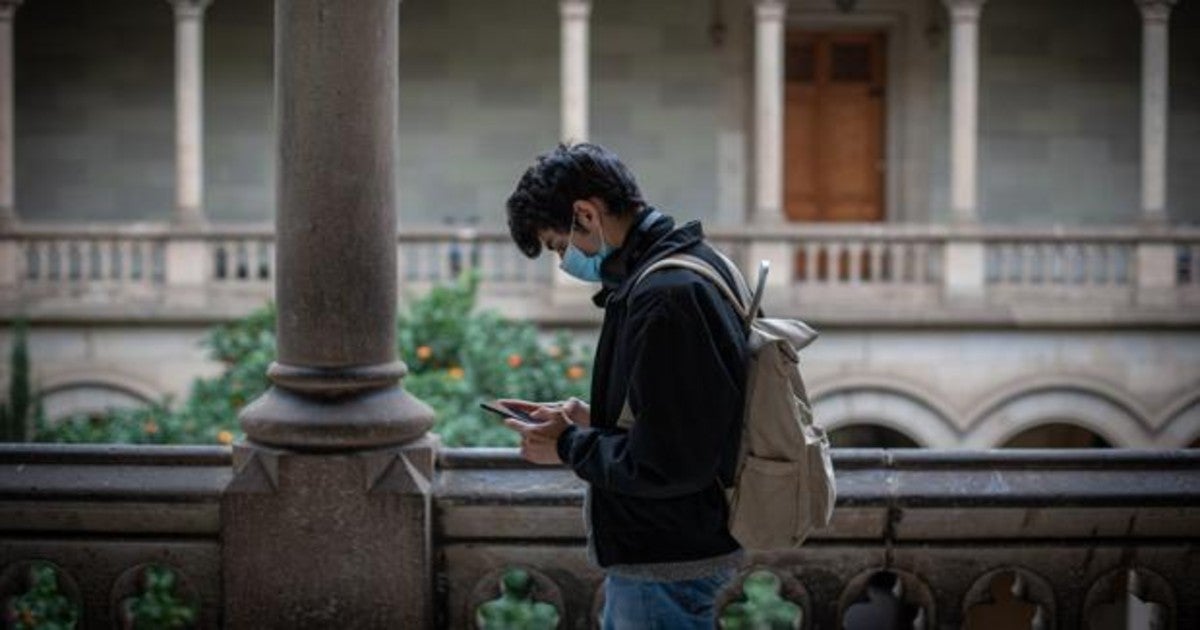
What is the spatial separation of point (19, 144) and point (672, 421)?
1435 centimetres

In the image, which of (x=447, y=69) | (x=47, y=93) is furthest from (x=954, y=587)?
(x=47, y=93)

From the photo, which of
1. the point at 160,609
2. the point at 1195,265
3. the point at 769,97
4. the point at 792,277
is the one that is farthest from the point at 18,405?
the point at 1195,265

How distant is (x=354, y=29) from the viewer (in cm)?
359

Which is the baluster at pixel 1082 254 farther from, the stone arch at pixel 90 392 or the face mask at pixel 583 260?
the face mask at pixel 583 260

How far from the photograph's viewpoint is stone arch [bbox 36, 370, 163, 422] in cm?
1327

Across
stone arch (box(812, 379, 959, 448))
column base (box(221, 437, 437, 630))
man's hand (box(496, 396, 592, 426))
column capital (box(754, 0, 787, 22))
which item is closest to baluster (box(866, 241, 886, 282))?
stone arch (box(812, 379, 959, 448))

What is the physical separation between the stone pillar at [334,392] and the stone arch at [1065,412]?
34.3ft

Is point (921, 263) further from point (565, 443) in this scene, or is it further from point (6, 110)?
point (565, 443)

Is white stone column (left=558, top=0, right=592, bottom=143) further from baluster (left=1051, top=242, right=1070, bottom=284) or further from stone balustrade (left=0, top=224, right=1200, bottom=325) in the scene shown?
baluster (left=1051, top=242, right=1070, bottom=284)

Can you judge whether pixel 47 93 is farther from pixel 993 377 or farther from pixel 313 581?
pixel 313 581

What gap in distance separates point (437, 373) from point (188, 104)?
690cm

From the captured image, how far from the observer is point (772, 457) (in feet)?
8.27

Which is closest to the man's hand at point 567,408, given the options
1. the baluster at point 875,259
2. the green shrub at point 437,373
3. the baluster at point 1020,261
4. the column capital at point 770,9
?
the green shrub at point 437,373

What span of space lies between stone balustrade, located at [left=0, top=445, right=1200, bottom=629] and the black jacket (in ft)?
3.02
